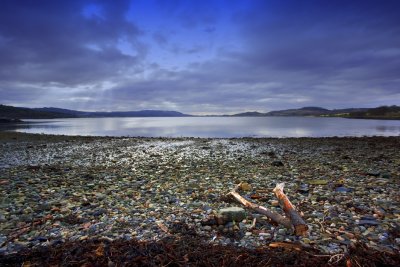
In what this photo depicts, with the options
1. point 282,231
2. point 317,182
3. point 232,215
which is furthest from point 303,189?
point 232,215

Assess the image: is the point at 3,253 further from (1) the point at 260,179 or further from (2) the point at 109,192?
(1) the point at 260,179

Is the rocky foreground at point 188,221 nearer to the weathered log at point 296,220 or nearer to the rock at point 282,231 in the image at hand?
the rock at point 282,231

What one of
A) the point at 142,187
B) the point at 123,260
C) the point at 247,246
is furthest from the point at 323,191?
the point at 123,260

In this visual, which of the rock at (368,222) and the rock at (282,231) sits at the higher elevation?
the rock at (368,222)

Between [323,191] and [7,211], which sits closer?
[7,211]

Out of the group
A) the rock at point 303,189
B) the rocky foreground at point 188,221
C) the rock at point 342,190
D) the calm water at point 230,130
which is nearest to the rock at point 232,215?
the rocky foreground at point 188,221

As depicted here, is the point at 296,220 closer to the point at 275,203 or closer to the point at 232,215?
the point at 232,215

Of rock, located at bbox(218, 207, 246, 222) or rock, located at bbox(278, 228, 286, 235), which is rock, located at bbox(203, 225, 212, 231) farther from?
rock, located at bbox(278, 228, 286, 235)

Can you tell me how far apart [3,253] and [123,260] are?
2460 mm

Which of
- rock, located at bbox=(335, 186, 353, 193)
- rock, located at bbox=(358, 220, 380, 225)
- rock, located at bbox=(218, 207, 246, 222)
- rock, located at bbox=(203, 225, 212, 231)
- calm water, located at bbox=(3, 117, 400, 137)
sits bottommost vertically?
calm water, located at bbox=(3, 117, 400, 137)

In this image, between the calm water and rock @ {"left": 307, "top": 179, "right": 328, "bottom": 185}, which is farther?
the calm water

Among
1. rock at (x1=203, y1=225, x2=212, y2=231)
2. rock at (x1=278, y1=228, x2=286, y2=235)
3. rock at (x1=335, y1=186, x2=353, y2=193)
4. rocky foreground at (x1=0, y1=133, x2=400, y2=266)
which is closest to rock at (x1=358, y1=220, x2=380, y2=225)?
rocky foreground at (x1=0, y1=133, x2=400, y2=266)

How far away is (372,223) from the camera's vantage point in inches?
255

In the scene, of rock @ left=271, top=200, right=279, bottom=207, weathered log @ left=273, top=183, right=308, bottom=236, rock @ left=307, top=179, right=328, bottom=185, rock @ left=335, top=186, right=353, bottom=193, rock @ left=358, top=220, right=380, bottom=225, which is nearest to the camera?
weathered log @ left=273, top=183, right=308, bottom=236
